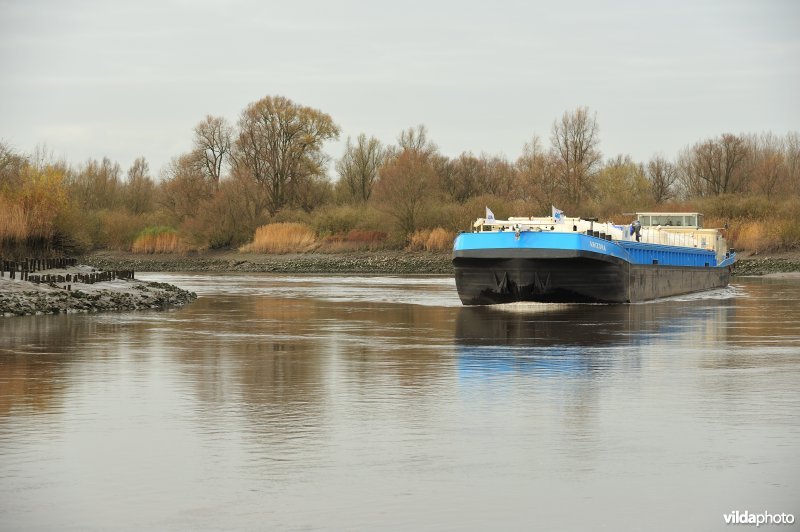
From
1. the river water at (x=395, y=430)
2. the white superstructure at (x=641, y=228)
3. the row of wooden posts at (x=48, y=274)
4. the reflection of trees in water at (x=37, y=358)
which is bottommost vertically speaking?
the river water at (x=395, y=430)

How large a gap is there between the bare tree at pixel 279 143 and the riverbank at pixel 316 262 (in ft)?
Result: 29.4

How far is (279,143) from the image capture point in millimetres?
96812

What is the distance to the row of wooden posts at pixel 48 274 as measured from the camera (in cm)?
3347

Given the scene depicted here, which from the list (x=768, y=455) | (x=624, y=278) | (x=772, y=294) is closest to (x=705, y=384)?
(x=768, y=455)

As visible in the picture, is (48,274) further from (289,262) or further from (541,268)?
(289,262)

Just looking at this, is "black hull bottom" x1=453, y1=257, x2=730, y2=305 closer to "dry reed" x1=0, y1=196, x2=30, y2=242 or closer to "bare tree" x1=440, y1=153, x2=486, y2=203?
"dry reed" x1=0, y1=196, x2=30, y2=242

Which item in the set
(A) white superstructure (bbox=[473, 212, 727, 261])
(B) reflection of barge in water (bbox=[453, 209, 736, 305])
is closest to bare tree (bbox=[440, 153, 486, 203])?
(A) white superstructure (bbox=[473, 212, 727, 261])

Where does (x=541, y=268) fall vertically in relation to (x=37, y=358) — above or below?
above

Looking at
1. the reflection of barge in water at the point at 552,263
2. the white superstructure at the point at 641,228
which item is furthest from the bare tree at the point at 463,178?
the reflection of barge in water at the point at 552,263

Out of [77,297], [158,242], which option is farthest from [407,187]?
[77,297]

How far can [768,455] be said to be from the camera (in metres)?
11.2

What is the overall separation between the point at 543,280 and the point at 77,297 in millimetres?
13348

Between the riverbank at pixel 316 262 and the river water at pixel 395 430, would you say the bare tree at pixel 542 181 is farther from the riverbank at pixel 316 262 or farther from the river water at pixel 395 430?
the river water at pixel 395 430

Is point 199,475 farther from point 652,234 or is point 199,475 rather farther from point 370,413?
point 652,234
